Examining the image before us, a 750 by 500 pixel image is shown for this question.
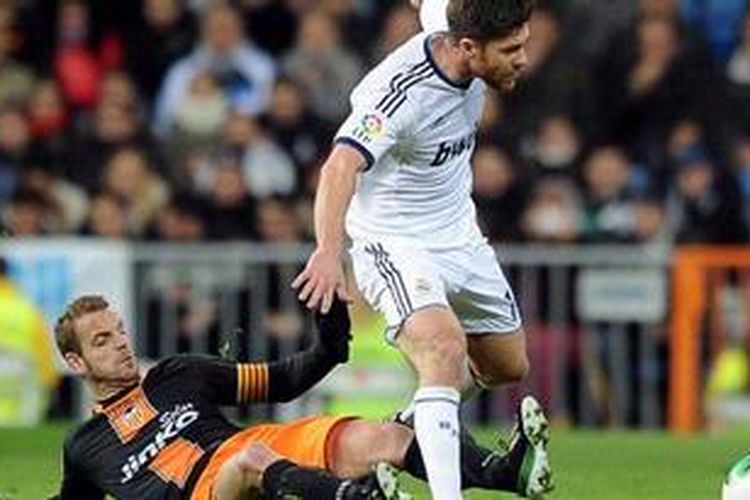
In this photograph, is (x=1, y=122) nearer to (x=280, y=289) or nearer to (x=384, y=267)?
(x=280, y=289)

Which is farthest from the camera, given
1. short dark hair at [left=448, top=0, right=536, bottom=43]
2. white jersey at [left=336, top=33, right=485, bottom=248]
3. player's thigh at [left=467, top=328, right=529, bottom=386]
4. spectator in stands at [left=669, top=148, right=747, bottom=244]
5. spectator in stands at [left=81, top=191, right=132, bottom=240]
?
spectator in stands at [left=81, top=191, right=132, bottom=240]

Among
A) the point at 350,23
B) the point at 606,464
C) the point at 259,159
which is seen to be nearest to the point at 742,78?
the point at 350,23

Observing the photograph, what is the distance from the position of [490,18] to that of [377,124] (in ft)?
1.86

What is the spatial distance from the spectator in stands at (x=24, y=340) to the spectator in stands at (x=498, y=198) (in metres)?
2.92

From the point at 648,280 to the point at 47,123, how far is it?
4890mm

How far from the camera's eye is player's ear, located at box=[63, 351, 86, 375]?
31.3 feet

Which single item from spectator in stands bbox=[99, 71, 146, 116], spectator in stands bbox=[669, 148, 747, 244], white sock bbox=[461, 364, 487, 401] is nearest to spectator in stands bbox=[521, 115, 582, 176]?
spectator in stands bbox=[669, 148, 747, 244]

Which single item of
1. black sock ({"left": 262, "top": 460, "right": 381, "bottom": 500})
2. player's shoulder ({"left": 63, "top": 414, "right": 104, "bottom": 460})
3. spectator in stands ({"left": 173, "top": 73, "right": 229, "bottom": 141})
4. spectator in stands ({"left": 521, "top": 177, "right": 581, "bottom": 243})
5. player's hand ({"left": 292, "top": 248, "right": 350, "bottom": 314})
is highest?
spectator in stands ({"left": 173, "top": 73, "right": 229, "bottom": 141})

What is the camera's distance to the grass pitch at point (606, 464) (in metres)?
11.2

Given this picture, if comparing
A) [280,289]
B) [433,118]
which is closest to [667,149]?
[280,289]

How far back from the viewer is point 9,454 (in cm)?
1312

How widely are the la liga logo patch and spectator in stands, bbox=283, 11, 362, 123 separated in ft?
30.4

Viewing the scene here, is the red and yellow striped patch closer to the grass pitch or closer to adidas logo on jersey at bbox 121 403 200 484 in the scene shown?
adidas logo on jersey at bbox 121 403 200 484

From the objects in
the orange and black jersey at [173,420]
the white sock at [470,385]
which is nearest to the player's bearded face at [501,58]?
the orange and black jersey at [173,420]
